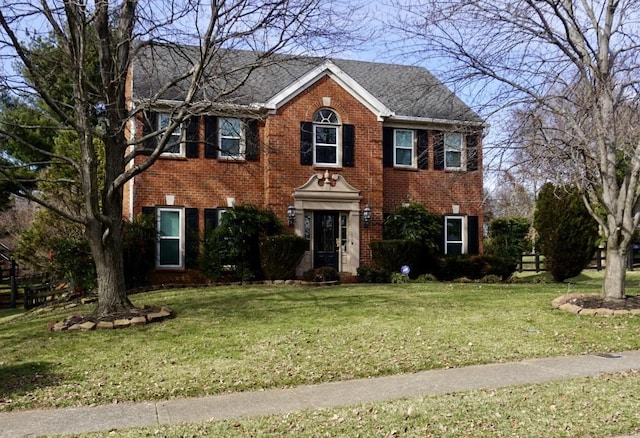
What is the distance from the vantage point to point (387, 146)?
19.6 m

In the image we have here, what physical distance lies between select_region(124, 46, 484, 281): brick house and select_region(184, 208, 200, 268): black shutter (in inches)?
1.2

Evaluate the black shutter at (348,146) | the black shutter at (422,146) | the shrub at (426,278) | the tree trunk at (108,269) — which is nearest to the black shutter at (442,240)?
the shrub at (426,278)

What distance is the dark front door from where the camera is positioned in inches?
728

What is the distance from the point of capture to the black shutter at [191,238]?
17500mm

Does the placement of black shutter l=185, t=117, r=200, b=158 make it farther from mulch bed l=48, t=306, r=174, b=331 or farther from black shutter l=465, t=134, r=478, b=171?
black shutter l=465, t=134, r=478, b=171

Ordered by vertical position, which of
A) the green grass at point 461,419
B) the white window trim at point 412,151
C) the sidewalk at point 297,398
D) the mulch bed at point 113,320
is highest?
the white window trim at point 412,151

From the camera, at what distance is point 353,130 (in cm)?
1877

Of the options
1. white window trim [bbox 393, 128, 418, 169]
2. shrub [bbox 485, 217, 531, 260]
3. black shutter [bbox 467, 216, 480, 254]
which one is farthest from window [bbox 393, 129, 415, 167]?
shrub [bbox 485, 217, 531, 260]

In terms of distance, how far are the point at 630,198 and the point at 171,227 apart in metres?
12.3

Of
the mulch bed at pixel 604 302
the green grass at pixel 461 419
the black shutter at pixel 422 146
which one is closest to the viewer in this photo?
the green grass at pixel 461 419

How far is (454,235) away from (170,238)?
954 centimetres

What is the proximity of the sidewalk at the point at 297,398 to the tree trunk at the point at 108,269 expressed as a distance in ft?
15.5

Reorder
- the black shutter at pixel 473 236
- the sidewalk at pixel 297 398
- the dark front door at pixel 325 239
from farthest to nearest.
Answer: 1. the black shutter at pixel 473 236
2. the dark front door at pixel 325 239
3. the sidewalk at pixel 297 398

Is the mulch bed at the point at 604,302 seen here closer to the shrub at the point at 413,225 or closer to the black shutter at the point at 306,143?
the shrub at the point at 413,225
